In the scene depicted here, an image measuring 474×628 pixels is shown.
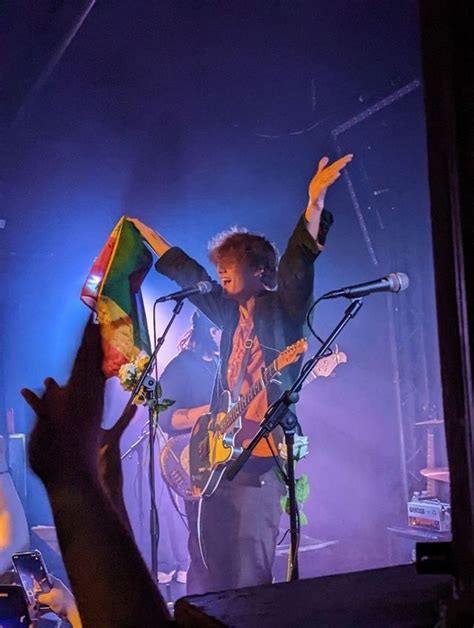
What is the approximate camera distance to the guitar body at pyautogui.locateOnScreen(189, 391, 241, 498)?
2.90m

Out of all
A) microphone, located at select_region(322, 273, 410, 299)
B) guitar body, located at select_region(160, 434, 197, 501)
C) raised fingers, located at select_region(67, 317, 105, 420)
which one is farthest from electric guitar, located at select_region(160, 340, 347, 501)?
microphone, located at select_region(322, 273, 410, 299)

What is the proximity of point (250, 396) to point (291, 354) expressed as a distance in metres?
0.25

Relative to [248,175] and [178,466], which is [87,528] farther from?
[248,175]

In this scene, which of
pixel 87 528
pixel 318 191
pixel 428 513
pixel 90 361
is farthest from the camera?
pixel 90 361

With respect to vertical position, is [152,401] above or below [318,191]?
below

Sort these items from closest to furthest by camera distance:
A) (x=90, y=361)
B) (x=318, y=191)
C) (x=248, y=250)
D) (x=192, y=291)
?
(x=318, y=191), (x=248, y=250), (x=192, y=291), (x=90, y=361)

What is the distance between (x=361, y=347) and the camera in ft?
8.40

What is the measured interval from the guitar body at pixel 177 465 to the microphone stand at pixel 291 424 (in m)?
0.28

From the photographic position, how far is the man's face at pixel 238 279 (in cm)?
302

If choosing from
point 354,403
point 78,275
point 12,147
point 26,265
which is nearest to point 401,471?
point 354,403

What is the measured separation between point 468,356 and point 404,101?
7.03 ft

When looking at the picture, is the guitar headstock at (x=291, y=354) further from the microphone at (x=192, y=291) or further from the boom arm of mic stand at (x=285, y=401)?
the microphone at (x=192, y=291)

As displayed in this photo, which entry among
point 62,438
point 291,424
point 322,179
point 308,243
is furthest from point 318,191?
point 62,438

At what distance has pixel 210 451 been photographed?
295cm
